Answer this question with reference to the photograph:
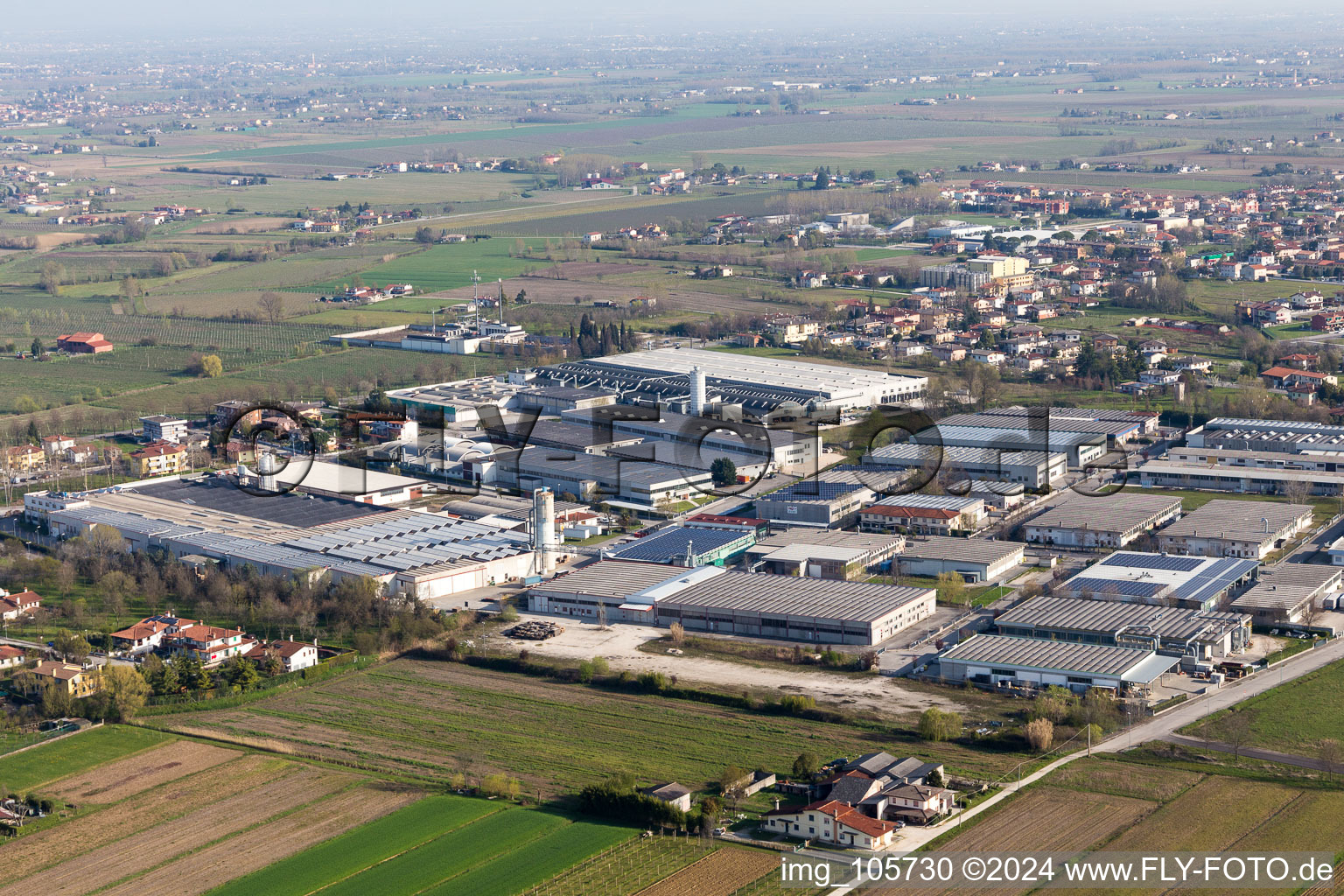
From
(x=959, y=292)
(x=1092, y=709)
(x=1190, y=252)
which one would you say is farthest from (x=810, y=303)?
(x=1092, y=709)

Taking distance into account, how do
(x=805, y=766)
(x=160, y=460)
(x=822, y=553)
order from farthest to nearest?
(x=160, y=460), (x=822, y=553), (x=805, y=766)

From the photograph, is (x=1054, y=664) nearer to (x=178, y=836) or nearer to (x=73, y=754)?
(x=178, y=836)

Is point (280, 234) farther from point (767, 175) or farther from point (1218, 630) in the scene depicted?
point (1218, 630)

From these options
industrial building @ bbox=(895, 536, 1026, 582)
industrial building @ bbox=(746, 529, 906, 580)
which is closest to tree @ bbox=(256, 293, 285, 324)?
industrial building @ bbox=(746, 529, 906, 580)

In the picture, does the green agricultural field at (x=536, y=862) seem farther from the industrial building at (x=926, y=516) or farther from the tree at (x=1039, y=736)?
the industrial building at (x=926, y=516)

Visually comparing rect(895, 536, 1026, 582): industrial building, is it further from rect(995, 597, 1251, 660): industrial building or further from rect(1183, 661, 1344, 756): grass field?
rect(1183, 661, 1344, 756): grass field

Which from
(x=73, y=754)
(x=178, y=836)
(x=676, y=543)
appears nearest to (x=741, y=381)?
(x=676, y=543)

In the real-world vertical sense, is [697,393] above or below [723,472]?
above
